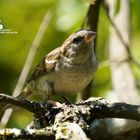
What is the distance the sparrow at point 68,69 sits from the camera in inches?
185

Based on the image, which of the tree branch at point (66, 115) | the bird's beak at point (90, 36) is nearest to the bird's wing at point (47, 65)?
the bird's beak at point (90, 36)

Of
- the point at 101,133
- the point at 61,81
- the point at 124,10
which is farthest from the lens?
the point at 124,10

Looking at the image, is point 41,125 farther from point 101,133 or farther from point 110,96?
point 110,96

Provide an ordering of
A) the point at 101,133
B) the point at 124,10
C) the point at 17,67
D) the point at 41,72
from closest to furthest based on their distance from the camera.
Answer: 1. the point at 101,133
2. the point at 41,72
3. the point at 124,10
4. the point at 17,67

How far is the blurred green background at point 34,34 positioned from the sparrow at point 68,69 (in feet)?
3.36

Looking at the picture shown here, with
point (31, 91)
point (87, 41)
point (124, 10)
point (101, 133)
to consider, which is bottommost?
point (101, 133)

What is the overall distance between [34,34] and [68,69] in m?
1.97

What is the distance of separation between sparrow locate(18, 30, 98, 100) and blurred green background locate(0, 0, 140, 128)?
102 centimetres

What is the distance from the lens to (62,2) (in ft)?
20.4

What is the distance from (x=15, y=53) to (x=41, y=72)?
1738 millimetres

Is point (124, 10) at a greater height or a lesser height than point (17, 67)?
greater

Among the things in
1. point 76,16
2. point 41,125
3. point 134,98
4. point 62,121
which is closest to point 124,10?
point 76,16

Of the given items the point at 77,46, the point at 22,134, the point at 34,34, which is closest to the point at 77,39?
the point at 77,46

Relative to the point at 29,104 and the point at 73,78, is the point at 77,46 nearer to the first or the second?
the point at 73,78
